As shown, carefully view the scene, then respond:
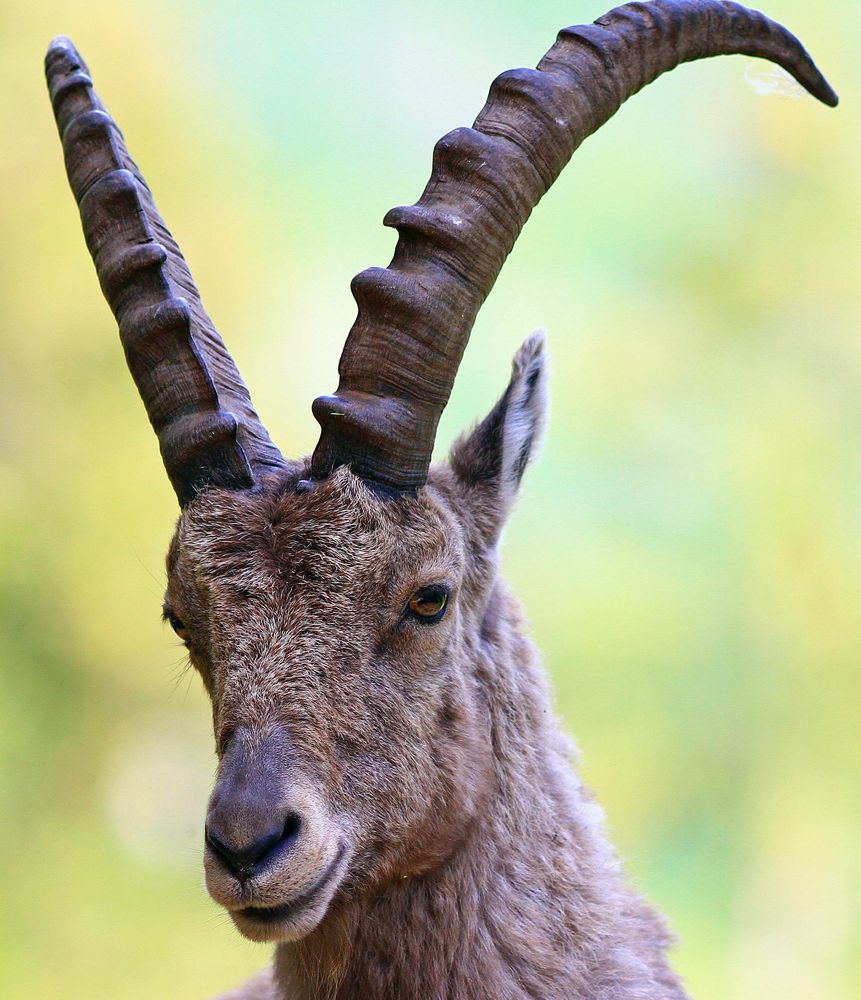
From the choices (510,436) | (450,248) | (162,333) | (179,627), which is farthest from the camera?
(510,436)

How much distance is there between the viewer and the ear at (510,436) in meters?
4.79

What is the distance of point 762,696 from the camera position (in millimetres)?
13703

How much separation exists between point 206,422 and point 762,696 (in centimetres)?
1069

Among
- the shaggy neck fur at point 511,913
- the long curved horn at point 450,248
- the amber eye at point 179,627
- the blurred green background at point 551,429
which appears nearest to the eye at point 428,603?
the long curved horn at point 450,248

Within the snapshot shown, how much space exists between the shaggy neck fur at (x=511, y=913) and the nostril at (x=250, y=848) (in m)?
0.67

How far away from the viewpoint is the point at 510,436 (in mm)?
4824

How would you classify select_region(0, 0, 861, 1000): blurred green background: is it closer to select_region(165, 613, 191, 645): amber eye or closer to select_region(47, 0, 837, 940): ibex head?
select_region(47, 0, 837, 940): ibex head

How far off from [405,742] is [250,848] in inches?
29.5

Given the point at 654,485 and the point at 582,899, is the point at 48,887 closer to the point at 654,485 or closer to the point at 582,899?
the point at 654,485

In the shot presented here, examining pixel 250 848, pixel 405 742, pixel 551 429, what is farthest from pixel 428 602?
pixel 551 429

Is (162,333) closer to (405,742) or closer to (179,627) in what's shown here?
(179,627)

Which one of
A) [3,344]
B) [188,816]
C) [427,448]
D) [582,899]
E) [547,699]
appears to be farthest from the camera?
[3,344]

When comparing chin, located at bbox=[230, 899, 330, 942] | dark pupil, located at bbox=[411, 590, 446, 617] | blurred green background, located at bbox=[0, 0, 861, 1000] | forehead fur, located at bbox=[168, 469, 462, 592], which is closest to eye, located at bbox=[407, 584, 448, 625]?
dark pupil, located at bbox=[411, 590, 446, 617]

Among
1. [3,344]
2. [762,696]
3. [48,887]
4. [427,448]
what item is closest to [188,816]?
[48,887]
